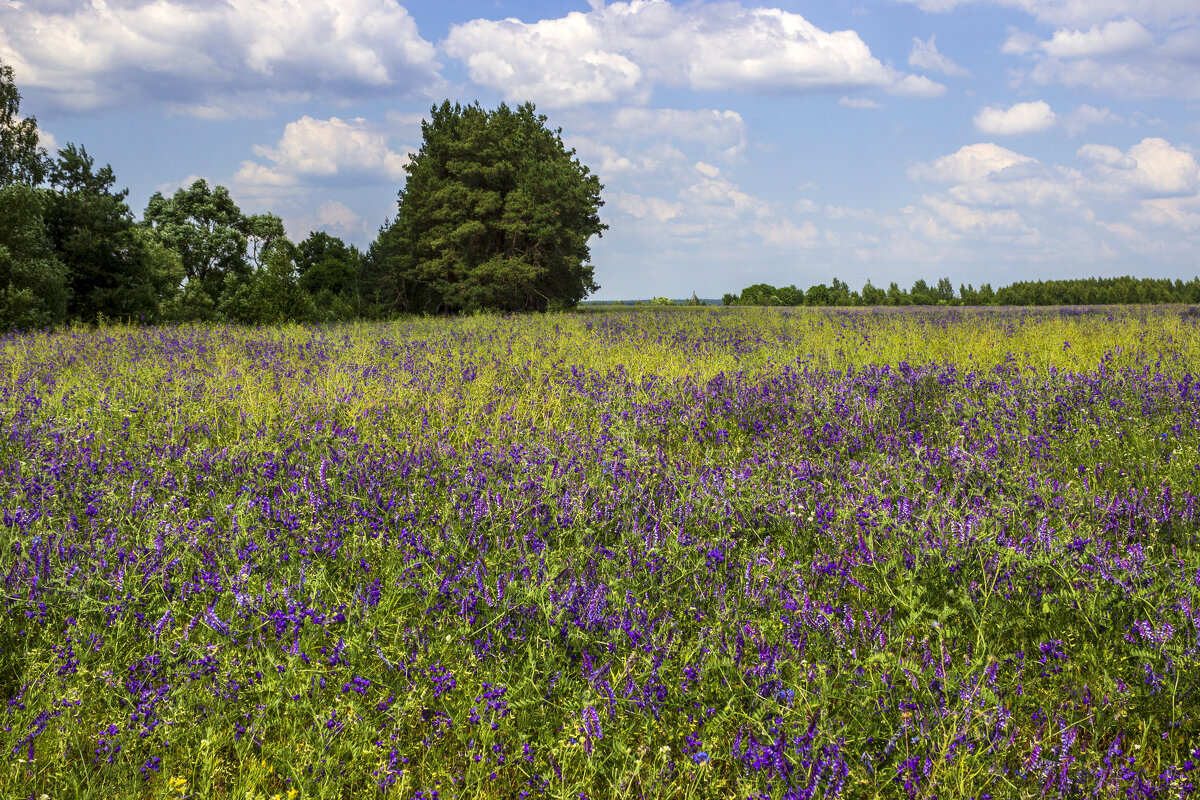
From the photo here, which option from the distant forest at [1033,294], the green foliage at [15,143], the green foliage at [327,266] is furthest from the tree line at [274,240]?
the distant forest at [1033,294]

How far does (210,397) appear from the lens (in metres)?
6.09

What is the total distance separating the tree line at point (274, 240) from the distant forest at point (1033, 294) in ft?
57.9

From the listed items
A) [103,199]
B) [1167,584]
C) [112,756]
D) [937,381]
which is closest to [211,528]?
[112,756]

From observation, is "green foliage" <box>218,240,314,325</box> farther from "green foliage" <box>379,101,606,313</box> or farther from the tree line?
"green foliage" <box>379,101,606,313</box>

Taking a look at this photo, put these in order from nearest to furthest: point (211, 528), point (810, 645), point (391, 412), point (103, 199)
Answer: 1. point (810, 645)
2. point (211, 528)
3. point (391, 412)
4. point (103, 199)

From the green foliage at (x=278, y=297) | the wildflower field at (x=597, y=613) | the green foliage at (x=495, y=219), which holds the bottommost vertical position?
the wildflower field at (x=597, y=613)

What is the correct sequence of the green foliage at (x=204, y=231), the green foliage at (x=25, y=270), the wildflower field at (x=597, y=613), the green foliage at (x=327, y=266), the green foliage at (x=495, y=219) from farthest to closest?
1. the green foliage at (x=327, y=266)
2. the green foliage at (x=204, y=231)
3. the green foliage at (x=495, y=219)
4. the green foliage at (x=25, y=270)
5. the wildflower field at (x=597, y=613)

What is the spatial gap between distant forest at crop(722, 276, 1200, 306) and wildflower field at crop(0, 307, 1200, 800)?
33.3m

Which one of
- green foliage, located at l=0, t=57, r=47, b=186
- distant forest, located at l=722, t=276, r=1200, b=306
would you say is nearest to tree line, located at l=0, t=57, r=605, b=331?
green foliage, located at l=0, t=57, r=47, b=186

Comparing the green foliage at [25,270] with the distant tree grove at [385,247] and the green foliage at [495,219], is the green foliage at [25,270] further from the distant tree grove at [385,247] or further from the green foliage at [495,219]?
the green foliage at [495,219]

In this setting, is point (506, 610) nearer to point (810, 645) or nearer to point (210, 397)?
point (810, 645)

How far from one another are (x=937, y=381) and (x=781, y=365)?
1.83 meters

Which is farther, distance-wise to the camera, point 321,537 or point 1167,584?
point 321,537

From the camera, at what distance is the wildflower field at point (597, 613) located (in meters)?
2.06
